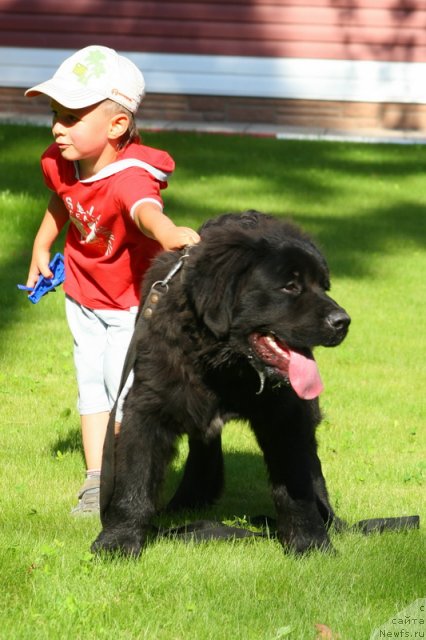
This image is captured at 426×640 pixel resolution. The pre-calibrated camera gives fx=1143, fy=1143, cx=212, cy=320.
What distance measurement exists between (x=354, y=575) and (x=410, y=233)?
8.72 m

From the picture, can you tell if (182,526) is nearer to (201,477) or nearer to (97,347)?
(201,477)

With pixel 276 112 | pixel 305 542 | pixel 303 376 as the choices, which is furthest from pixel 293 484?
pixel 276 112

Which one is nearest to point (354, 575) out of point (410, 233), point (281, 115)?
point (410, 233)

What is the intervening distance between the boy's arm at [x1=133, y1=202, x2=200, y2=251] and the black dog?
2.4 inches

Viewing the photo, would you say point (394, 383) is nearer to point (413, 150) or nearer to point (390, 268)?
point (390, 268)

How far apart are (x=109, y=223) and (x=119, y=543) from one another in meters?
1.50

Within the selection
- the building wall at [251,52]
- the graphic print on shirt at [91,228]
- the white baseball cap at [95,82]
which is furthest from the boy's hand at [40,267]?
the building wall at [251,52]

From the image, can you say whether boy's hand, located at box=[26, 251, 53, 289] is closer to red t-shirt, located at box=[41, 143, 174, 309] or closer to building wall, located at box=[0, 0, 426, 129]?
red t-shirt, located at box=[41, 143, 174, 309]

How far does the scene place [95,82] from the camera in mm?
5160

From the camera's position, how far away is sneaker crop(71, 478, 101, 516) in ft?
17.4

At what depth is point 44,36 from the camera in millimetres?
19703

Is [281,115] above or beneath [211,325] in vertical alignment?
beneath

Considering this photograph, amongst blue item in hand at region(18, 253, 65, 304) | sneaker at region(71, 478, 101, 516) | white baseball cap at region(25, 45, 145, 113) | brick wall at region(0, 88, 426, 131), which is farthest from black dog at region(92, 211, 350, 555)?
brick wall at region(0, 88, 426, 131)

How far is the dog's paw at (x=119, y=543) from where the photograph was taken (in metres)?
4.55
